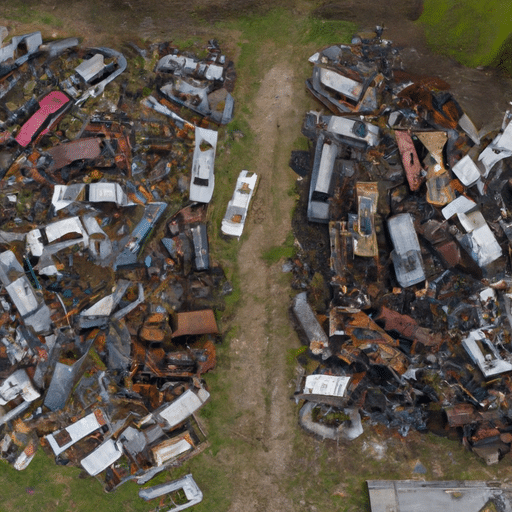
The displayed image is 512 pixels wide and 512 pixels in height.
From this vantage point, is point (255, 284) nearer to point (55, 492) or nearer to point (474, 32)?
point (55, 492)

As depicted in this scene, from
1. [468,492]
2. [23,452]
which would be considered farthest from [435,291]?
[23,452]

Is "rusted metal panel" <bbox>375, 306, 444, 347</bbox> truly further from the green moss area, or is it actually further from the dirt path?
the green moss area

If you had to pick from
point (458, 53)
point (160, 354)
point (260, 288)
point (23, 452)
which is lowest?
point (23, 452)

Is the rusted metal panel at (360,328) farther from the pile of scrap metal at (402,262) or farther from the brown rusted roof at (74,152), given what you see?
the brown rusted roof at (74,152)

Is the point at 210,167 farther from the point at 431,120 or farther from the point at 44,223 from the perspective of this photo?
the point at 431,120

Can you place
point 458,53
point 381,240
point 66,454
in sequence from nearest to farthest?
point 66,454, point 381,240, point 458,53

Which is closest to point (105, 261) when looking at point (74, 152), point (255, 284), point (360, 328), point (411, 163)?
point (74, 152)

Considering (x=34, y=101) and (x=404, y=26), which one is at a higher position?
(x=404, y=26)

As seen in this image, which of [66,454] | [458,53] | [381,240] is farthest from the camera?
[458,53]
